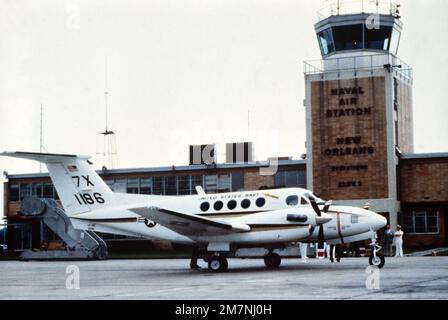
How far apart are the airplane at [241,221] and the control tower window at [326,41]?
962 inches

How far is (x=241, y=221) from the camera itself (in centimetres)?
2656

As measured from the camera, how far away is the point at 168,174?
62.1m

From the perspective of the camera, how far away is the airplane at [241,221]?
25609mm

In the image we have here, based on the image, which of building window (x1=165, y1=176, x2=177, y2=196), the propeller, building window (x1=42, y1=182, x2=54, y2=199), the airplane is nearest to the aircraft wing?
the airplane

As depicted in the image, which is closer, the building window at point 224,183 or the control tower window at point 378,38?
the control tower window at point 378,38

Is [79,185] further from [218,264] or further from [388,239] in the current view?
[388,239]

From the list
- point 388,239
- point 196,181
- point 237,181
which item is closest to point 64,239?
point 196,181

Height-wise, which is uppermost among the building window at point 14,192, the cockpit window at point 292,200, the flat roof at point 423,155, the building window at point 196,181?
the flat roof at point 423,155

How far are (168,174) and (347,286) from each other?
4550cm

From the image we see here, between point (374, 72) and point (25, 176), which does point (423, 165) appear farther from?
point (25, 176)

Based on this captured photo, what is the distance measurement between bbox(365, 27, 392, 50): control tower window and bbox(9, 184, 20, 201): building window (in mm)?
37810

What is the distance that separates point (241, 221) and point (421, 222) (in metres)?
30.4

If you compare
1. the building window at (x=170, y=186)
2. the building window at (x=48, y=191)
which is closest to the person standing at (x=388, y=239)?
the building window at (x=170, y=186)

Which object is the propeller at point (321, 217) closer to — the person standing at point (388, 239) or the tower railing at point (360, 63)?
the person standing at point (388, 239)
